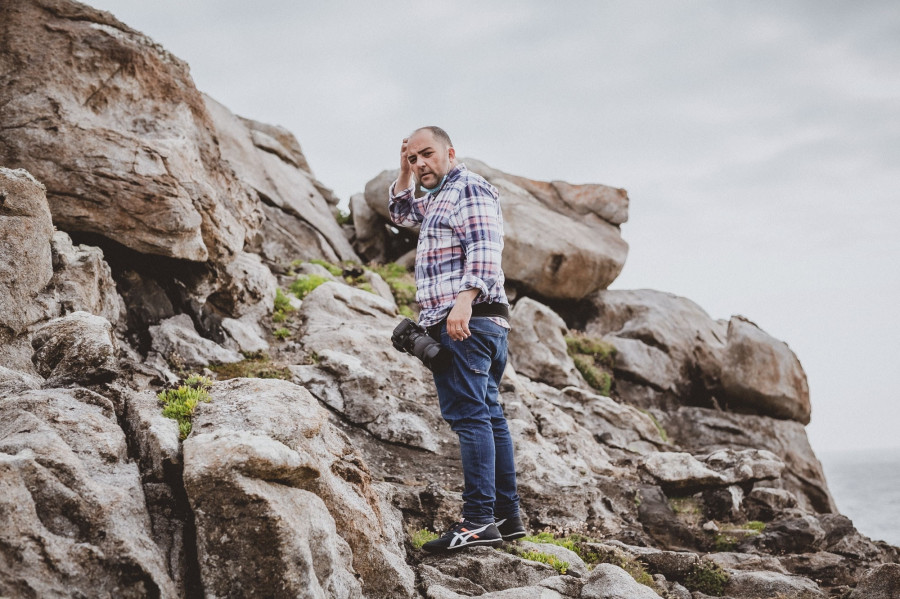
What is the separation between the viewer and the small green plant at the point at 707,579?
7699 millimetres

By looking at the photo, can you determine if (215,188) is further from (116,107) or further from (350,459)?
(350,459)

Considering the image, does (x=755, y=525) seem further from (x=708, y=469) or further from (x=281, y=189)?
(x=281, y=189)

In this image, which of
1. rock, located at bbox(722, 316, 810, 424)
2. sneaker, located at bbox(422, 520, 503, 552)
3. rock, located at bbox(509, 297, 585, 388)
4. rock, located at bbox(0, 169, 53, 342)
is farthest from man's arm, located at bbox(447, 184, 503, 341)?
rock, located at bbox(722, 316, 810, 424)

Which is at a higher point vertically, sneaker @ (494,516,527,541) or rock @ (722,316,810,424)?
rock @ (722,316,810,424)

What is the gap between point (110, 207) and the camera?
928cm

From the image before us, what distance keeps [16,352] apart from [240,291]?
6.02 meters

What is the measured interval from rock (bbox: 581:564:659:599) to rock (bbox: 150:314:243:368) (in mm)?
6328

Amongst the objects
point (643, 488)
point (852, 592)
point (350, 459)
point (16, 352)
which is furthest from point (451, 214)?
point (643, 488)

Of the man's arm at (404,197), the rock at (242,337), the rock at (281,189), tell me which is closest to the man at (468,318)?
the man's arm at (404,197)

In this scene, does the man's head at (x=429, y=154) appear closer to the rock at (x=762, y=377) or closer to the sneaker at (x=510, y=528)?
the sneaker at (x=510, y=528)

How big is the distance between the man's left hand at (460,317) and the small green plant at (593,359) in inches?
603

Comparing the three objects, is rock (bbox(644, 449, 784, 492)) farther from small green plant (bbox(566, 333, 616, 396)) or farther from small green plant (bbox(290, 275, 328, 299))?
small green plant (bbox(290, 275, 328, 299))

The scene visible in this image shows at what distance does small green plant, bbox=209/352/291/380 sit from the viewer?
9359 millimetres

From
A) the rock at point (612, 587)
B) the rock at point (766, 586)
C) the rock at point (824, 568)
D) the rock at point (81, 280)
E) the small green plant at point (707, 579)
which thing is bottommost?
the rock at point (824, 568)
